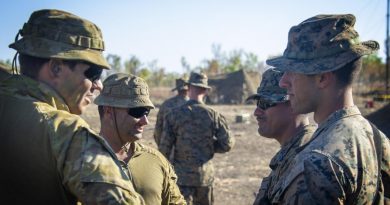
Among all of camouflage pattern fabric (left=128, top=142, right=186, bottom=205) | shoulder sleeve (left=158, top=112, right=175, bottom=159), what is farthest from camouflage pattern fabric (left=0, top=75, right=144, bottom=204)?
shoulder sleeve (left=158, top=112, right=175, bottom=159)

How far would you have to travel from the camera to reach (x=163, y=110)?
8625 mm

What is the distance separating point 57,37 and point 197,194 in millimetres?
4660

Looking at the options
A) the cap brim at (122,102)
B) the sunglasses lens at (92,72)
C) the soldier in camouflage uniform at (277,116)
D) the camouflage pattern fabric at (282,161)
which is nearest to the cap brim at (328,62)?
the camouflage pattern fabric at (282,161)

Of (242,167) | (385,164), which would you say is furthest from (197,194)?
(242,167)

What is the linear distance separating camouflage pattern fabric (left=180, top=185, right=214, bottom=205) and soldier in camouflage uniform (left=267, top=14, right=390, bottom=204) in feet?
12.8

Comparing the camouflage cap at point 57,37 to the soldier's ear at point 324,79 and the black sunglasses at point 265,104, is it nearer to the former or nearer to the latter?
the soldier's ear at point 324,79

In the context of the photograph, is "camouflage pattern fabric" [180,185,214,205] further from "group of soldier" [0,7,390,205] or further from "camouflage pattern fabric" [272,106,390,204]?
"camouflage pattern fabric" [272,106,390,204]

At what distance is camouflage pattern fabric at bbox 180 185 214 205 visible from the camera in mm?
6250

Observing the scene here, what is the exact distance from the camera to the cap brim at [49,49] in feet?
6.60

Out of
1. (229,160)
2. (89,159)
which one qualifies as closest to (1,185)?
(89,159)

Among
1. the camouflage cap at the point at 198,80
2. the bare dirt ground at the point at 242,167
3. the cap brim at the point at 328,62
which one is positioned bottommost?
the bare dirt ground at the point at 242,167

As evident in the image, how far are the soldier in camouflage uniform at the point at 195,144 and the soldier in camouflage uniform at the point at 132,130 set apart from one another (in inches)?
112

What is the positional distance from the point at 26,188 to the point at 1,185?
0.13 m

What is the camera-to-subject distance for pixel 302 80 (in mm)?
2449
